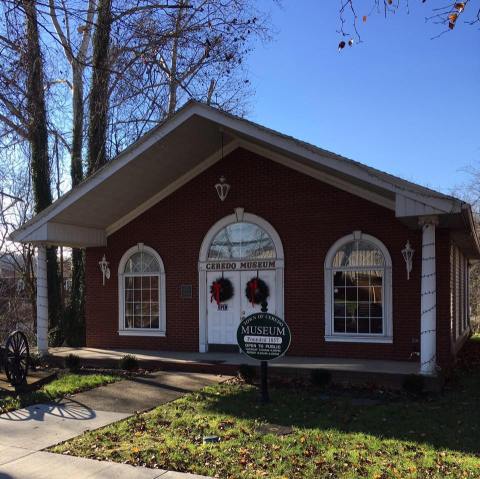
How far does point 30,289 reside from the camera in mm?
27594

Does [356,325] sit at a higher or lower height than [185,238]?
lower

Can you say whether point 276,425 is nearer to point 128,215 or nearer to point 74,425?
point 74,425

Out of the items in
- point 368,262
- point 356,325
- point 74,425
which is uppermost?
point 368,262

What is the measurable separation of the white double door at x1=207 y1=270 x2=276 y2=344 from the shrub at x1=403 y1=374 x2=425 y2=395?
440cm

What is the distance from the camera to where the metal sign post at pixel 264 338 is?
9320 mm

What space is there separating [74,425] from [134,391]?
89.1 inches

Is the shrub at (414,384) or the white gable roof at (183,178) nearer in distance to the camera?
the shrub at (414,384)

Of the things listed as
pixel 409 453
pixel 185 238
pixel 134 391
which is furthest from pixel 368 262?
pixel 409 453

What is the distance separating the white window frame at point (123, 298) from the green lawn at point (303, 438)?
5.17 metres

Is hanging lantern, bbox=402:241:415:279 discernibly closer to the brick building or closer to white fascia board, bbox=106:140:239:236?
→ the brick building

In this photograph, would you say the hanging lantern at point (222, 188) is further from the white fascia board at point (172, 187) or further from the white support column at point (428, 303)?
the white support column at point (428, 303)

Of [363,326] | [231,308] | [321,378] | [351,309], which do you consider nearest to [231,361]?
[231,308]

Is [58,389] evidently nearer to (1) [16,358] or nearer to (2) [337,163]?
(1) [16,358]

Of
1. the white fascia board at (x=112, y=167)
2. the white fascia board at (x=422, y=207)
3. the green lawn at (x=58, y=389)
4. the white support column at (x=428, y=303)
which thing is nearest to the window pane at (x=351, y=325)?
the white support column at (x=428, y=303)
